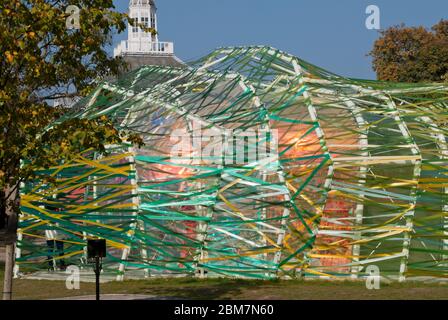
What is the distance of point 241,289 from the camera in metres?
19.3

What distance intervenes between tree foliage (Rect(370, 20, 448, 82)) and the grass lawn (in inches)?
1512

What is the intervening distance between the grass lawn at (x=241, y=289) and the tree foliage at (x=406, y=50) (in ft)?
126

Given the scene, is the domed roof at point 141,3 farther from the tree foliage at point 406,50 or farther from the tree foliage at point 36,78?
the tree foliage at point 36,78

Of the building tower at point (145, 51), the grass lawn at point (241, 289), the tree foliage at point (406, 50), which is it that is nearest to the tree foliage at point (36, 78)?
the grass lawn at point (241, 289)

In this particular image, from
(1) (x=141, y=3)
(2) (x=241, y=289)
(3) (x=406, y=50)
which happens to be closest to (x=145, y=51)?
(1) (x=141, y=3)

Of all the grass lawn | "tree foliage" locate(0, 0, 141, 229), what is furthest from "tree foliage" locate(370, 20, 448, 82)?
"tree foliage" locate(0, 0, 141, 229)

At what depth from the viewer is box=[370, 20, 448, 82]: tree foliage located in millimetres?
56188

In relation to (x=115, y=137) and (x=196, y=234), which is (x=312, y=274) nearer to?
(x=196, y=234)

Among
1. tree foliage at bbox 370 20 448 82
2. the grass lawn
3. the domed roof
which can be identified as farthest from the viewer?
the domed roof

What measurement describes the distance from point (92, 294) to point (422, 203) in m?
7.70

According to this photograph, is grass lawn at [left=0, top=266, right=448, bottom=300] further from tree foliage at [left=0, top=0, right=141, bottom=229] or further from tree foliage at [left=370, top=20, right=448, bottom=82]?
tree foliage at [left=370, top=20, right=448, bottom=82]

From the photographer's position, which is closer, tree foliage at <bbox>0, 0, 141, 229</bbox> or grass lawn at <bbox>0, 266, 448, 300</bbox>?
tree foliage at <bbox>0, 0, 141, 229</bbox>

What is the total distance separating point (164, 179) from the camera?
2111 centimetres
